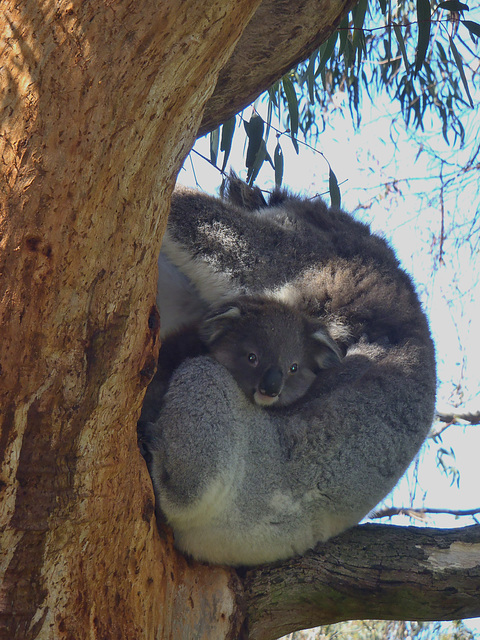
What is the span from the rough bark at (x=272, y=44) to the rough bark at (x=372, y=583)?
182cm

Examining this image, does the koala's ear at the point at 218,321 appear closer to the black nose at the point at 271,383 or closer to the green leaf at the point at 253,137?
the black nose at the point at 271,383


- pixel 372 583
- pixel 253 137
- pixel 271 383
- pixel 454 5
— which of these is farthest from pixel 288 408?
pixel 454 5

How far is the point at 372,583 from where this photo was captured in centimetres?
236

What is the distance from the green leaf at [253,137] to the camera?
3.79m

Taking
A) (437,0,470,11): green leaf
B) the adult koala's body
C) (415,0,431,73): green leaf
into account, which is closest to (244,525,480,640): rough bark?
the adult koala's body

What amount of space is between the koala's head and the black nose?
0.03 metres

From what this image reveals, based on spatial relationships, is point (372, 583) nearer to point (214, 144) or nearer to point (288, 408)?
point (288, 408)

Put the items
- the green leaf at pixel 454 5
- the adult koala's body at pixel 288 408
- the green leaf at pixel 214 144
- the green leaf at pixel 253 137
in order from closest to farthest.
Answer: the adult koala's body at pixel 288 408 < the green leaf at pixel 454 5 < the green leaf at pixel 253 137 < the green leaf at pixel 214 144

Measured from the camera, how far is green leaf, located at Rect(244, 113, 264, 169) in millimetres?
3795

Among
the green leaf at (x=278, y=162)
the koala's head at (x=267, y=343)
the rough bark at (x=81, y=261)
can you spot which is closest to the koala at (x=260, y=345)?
the koala's head at (x=267, y=343)

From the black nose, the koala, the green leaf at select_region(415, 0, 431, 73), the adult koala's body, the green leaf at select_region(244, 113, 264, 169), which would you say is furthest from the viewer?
the green leaf at select_region(244, 113, 264, 169)

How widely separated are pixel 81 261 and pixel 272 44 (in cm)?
141

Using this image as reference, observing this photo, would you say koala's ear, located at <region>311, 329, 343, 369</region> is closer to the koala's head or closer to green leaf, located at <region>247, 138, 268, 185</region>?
the koala's head

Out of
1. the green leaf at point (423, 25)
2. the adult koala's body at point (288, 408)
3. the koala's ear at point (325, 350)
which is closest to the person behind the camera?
the adult koala's body at point (288, 408)
